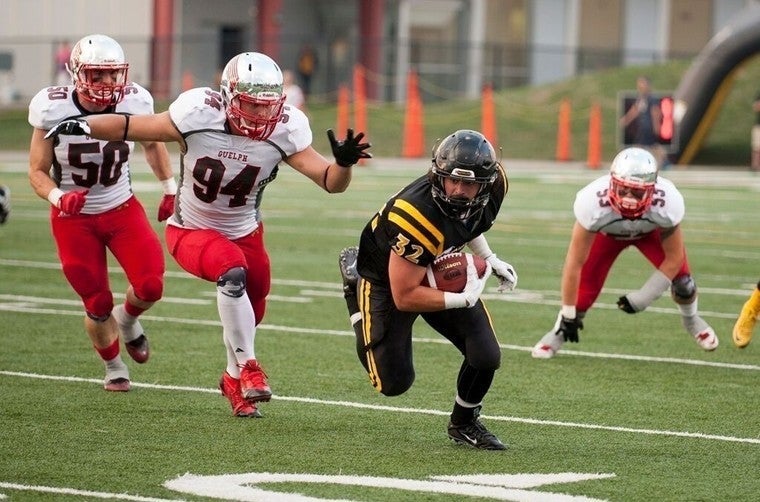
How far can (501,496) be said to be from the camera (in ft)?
16.7

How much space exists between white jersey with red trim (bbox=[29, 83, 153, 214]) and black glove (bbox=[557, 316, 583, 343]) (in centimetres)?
259

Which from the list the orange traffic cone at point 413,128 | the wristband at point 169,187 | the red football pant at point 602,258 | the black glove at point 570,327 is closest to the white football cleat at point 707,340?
the red football pant at point 602,258

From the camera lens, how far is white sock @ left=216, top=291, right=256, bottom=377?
6.45m

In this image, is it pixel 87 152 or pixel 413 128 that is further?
pixel 413 128

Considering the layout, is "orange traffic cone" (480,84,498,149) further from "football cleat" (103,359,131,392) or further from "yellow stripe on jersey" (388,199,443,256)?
"yellow stripe on jersey" (388,199,443,256)

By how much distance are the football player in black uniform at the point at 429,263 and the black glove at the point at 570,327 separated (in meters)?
2.20

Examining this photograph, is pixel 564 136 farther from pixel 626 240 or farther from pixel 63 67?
pixel 626 240

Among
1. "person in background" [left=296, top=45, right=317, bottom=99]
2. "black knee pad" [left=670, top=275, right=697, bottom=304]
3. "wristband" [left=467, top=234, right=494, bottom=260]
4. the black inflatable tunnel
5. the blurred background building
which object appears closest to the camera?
"wristband" [left=467, top=234, right=494, bottom=260]

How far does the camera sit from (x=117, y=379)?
7.20 metres

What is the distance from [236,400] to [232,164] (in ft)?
3.42

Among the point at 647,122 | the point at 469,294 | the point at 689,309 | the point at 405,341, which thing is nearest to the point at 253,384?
the point at 405,341

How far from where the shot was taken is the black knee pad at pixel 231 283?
639 cm

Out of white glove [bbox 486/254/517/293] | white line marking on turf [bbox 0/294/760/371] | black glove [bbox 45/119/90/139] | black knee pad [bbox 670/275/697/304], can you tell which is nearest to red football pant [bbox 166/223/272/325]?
black glove [bbox 45/119/90/139]

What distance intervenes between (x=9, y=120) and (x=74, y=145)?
2637 centimetres
